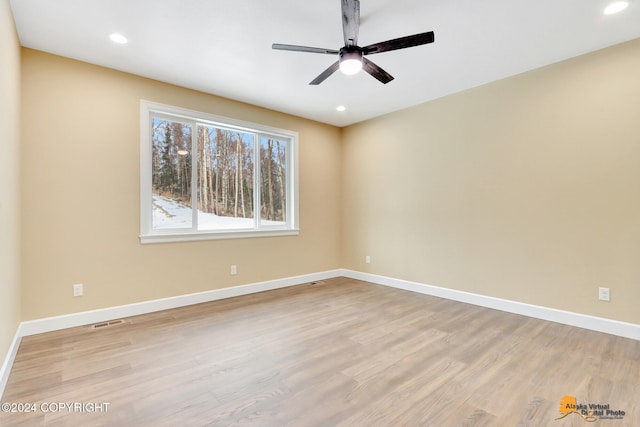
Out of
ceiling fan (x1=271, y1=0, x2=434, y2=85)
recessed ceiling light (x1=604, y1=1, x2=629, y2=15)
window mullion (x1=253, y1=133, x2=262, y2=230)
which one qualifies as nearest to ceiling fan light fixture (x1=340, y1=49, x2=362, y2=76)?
ceiling fan (x1=271, y1=0, x2=434, y2=85)

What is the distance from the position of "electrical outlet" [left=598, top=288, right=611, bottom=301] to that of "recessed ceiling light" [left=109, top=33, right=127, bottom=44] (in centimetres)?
497

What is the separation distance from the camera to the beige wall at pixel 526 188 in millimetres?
2848

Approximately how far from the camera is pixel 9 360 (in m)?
2.26

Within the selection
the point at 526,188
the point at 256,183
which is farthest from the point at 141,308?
the point at 526,188

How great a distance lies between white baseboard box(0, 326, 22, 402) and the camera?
1.99 m

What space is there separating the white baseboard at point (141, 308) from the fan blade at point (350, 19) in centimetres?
329

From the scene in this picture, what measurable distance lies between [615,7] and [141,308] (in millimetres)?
5101

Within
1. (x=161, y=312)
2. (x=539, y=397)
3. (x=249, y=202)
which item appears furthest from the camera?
(x=249, y=202)

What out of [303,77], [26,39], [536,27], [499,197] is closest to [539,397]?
[499,197]

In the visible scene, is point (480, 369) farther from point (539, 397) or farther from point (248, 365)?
point (248, 365)

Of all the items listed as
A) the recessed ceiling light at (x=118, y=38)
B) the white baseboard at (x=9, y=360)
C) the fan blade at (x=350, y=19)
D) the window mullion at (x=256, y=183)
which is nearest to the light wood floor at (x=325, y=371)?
the white baseboard at (x=9, y=360)

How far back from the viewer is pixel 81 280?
3111mm

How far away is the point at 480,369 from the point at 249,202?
3.45 metres

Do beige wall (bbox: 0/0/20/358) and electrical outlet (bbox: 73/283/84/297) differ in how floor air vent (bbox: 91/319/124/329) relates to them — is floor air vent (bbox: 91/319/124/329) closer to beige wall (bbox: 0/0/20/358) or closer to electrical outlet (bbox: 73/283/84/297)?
electrical outlet (bbox: 73/283/84/297)
